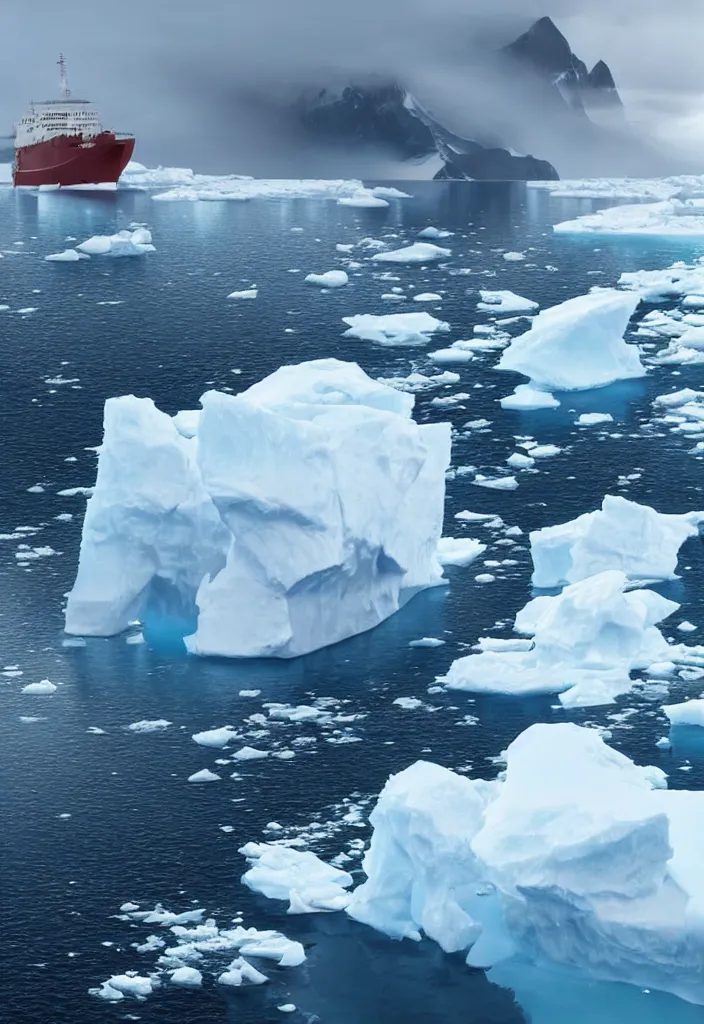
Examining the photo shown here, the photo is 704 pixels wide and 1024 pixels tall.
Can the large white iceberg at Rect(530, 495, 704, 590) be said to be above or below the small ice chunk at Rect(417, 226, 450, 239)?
below

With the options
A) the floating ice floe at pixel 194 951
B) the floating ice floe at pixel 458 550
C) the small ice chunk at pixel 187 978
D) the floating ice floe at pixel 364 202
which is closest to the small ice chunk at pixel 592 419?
the floating ice floe at pixel 458 550

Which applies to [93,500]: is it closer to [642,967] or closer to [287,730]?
[287,730]

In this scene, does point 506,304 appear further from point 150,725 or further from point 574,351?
point 150,725

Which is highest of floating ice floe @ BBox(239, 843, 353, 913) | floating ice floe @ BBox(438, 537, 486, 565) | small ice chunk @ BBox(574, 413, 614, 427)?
small ice chunk @ BBox(574, 413, 614, 427)

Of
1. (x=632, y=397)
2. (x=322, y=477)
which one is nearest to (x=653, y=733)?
(x=322, y=477)

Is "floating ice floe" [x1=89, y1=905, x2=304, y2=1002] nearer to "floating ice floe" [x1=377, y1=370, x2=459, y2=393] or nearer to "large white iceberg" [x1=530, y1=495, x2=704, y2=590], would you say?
"large white iceberg" [x1=530, y1=495, x2=704, y2=590]

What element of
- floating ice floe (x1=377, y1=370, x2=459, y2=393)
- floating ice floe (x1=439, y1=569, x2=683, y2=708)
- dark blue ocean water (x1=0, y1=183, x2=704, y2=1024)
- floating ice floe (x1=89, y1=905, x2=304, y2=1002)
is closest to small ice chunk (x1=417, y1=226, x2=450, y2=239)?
dark blue ocean water (x1=0, y1=183, x2=704, y2=1024)
